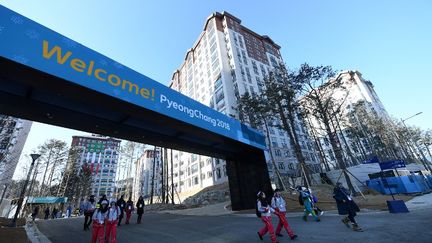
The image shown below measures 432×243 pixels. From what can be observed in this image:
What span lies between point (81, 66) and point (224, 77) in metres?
51.5

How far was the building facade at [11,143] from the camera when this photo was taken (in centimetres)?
4760

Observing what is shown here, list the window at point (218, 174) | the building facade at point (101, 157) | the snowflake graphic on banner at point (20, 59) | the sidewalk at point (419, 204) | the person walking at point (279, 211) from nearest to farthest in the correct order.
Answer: the snowflake graphic on banner at point (20, 59), the person walking at point (279, 211), the sidewalk at point (419, 204), the window at point (218, 174), the building facade at point (101, 157)

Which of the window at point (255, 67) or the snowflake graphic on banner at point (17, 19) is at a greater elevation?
the window at point (255, 67)

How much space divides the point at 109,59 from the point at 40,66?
2253 mm

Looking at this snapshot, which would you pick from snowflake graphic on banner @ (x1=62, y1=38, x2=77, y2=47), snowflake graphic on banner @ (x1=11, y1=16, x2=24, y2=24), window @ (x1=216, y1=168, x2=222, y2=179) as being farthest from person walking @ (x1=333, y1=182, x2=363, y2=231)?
window @ (x1=216, y1=168, x2=222, y2=179)

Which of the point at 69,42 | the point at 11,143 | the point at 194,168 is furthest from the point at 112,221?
the point at 11,143

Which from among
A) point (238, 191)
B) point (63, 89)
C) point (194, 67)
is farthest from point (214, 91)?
point (63, 89)

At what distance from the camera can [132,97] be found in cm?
799

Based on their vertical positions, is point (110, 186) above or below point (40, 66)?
above

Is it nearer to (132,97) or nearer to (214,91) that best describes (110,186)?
(214,91)

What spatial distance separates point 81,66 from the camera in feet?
22.2

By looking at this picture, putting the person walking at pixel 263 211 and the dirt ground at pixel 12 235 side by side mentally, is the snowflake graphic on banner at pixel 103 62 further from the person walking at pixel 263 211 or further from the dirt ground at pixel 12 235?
the person walking at pixel 263 211

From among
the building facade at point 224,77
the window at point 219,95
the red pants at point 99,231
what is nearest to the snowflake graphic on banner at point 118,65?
the red pants at point 99,231

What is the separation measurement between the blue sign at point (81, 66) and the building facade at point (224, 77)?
125 feet
